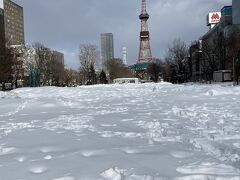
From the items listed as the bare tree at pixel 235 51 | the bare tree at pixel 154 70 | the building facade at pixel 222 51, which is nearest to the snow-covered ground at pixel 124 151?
the bare tree at pixel 235 51

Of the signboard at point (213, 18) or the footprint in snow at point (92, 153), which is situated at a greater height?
the signboard at point (213, 18)

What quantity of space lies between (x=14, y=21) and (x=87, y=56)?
6351 centimetres

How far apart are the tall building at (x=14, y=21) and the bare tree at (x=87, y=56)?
50.6m

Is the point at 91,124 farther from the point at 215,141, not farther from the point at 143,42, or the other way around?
the point at 143,42

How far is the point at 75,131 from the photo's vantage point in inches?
444

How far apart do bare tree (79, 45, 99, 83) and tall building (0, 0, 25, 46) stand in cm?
5056

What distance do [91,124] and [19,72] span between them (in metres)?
78.9

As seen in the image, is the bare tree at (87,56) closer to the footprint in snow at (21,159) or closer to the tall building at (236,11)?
the tall building at (236,11)

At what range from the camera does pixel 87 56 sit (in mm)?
99062

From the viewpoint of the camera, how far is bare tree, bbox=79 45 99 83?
321 feet

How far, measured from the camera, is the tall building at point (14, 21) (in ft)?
472

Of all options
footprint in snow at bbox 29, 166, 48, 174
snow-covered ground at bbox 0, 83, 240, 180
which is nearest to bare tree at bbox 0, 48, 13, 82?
snow-covered ground at bbox 0, 83, 240, 180

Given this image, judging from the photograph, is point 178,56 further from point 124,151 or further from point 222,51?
point 124,151

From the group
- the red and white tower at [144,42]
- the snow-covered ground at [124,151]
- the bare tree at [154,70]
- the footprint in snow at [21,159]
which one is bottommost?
the footprint in snow at [21,159]
